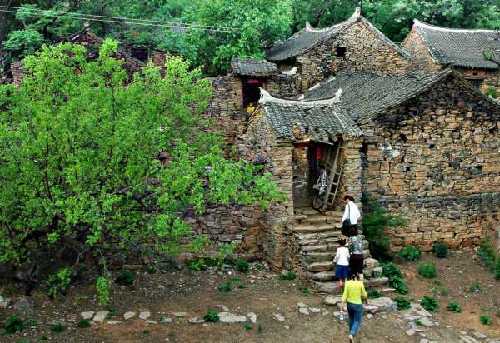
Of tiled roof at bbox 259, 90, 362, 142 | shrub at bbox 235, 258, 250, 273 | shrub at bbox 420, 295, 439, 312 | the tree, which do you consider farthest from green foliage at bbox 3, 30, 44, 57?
shrub at bbox 420, 295, 439, 312

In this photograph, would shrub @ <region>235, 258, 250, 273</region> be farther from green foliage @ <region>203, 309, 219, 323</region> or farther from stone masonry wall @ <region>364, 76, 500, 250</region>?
stone masonry wall @ <region>364, 76, 500, 250</region>

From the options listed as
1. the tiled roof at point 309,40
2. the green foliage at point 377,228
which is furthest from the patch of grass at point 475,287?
the tiled roof at point 309,40

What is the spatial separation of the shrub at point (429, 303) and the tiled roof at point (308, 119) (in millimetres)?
4761

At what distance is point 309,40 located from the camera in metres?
28.0

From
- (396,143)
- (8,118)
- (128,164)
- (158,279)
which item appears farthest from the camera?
(396,143)

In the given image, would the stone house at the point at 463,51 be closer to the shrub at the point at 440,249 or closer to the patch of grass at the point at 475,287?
the shrub at the point at 440,249

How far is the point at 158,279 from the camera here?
46.0 ft

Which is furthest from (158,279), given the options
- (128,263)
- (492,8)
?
(492,8)

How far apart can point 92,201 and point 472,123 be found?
1288 centimetres

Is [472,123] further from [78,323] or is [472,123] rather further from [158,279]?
[78,323]

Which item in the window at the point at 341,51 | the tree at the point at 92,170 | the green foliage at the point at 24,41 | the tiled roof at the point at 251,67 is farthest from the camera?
the window at the point at 341,51

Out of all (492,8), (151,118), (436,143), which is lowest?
(436,143)

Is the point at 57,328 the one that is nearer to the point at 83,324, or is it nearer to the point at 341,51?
the point at 83,324

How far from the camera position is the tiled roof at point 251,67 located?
23.1 m
